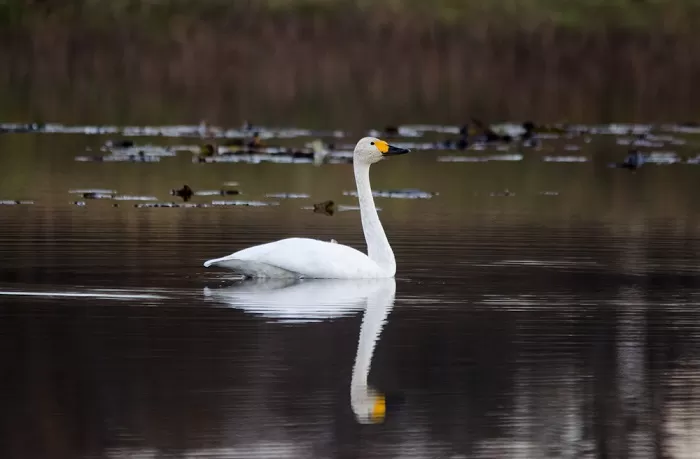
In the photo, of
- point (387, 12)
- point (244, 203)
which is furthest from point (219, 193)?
point (387, 12)

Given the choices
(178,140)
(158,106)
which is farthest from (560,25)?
(178,140)

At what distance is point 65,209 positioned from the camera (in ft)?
70.4

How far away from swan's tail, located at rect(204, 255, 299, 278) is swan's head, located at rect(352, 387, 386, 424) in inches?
189

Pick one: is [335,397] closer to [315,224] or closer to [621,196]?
[315,224]

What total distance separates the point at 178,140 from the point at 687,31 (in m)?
35.4

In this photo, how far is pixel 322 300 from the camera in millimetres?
13945

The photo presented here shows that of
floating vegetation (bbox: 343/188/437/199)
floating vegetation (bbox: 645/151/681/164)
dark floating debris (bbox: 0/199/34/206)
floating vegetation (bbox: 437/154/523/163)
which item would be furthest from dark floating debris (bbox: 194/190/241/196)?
floating vegetation (bbox: 645/151/681/164)

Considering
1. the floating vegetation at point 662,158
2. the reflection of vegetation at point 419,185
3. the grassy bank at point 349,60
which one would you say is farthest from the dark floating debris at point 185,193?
the grassy bank at point 349,60

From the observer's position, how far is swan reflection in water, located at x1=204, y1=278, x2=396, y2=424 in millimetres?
12133

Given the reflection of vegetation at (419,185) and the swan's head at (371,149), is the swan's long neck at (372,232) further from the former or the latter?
the reflection of vegetation at (419,185)

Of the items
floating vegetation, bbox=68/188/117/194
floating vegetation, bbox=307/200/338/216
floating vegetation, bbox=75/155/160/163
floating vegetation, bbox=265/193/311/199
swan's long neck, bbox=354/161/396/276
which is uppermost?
swan's long neck, bbox=354/161/396/276

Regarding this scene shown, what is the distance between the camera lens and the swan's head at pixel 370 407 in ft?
31.1

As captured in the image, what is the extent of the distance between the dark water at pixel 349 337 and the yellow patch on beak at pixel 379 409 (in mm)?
87

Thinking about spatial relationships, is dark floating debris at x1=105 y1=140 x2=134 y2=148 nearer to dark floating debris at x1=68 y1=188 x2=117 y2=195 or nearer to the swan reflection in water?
dark floating debris at x1=68 y1=188 x2=117 y2=195
